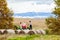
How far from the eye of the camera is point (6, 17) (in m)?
20.5

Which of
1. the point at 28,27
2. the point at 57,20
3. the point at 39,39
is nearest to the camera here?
the point at 39,39

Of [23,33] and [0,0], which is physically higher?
[0,0]

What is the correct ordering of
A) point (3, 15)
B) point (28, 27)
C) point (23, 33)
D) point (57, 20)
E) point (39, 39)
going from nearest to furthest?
point (39, 39) < point (23, 33) < point (28, 27) < point (57, 20) < point (3, 15)

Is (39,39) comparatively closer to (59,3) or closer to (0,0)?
(59,3)

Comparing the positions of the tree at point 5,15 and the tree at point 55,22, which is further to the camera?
the tree at point 5,15

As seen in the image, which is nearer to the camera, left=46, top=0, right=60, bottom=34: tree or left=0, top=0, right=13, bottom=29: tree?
left=46, top=0, right=60, bottom=34: tree

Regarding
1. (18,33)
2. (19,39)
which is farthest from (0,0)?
(19,39)

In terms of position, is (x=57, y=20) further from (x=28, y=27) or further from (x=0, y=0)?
(x=0, y=0)

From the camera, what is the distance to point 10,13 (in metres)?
20.4

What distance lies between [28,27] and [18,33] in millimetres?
1578

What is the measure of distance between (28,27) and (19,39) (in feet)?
13.4

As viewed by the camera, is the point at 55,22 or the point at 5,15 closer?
the point at 55,22

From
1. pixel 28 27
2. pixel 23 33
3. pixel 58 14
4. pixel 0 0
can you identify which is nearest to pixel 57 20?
pixel 58 14

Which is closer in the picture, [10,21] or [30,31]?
[30,31]
